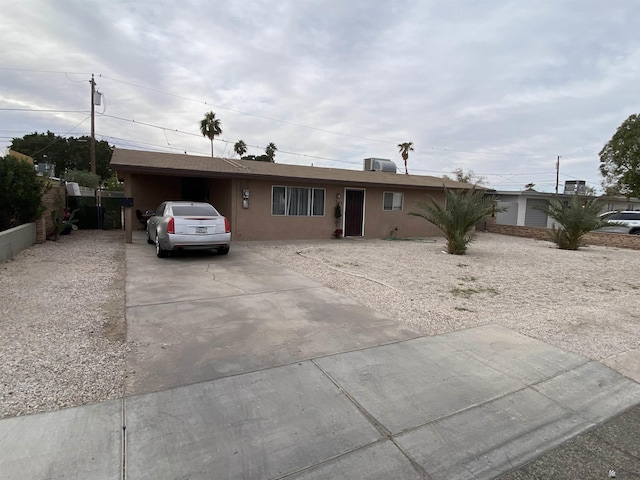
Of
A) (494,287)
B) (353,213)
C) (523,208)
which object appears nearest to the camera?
(494,287)

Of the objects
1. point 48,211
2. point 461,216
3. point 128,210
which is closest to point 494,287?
point 461,216

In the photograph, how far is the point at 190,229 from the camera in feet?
29.3

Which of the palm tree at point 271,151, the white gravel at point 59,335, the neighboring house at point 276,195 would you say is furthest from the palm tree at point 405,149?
the white gravel at point 59,335

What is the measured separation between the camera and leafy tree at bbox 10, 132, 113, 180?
146 feet

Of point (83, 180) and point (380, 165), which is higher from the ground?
point (380, 165)

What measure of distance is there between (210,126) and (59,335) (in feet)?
127

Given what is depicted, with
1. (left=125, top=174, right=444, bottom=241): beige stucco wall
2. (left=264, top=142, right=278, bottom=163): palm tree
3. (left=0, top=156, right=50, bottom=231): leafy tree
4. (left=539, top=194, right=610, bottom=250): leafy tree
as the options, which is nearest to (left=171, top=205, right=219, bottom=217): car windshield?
(left=125, top=174, right=444, bottom=241): beige stucco wall

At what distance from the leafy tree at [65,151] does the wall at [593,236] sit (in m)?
43.7

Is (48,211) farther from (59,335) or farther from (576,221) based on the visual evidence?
(576,221)

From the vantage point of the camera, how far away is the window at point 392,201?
16875 mm

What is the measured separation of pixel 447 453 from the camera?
8.37 feet

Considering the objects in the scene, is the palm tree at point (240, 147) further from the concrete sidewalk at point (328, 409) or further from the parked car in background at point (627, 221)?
the concrete sidewalk at point (328, 409)

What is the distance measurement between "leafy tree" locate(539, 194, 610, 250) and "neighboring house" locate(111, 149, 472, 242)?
205 inches

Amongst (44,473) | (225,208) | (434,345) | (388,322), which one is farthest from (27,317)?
(225,208)
